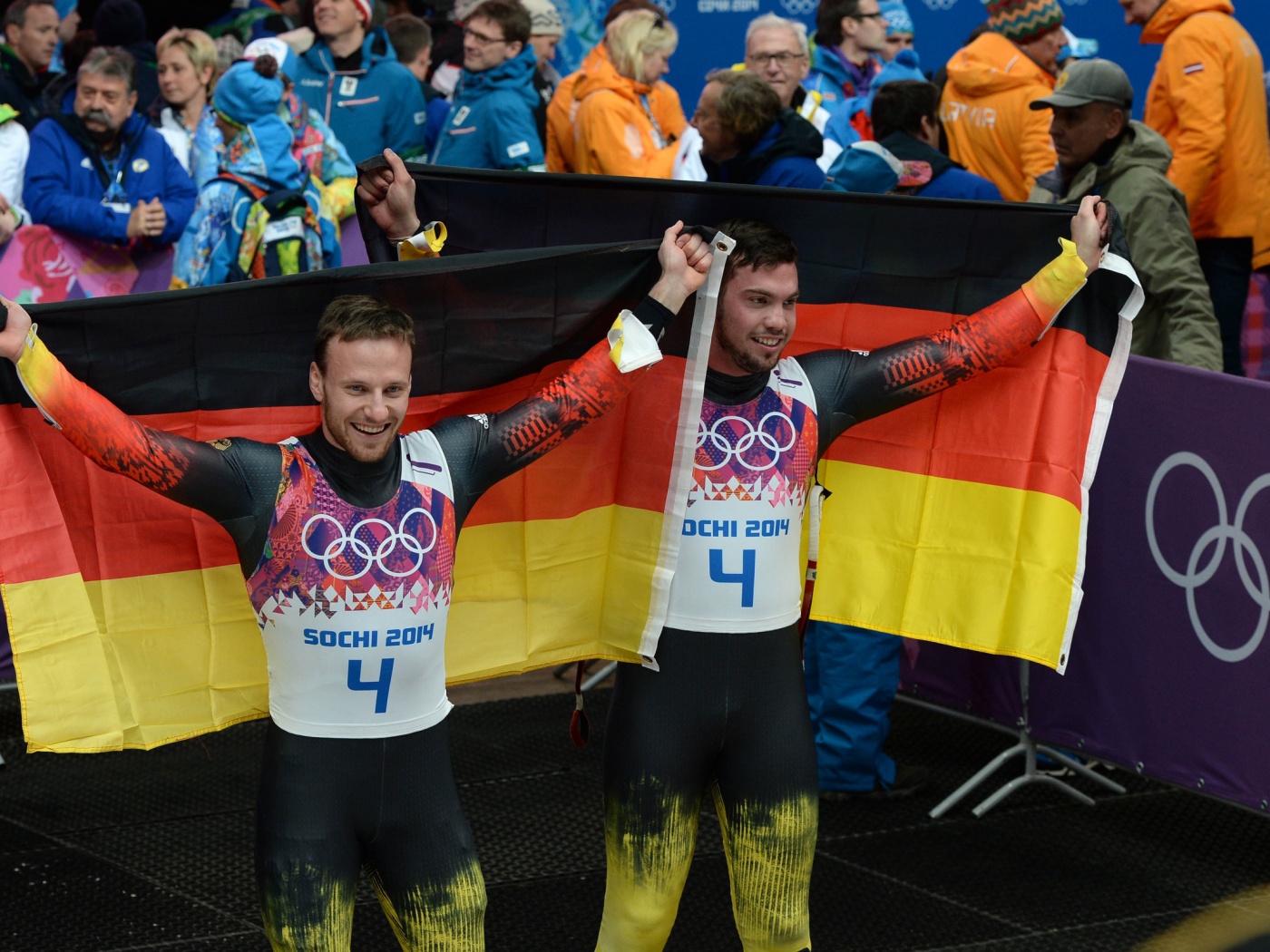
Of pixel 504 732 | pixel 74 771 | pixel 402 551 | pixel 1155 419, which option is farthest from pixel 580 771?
pixel 402 551

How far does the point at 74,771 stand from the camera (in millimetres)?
6160

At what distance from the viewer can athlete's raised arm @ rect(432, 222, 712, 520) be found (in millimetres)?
3646

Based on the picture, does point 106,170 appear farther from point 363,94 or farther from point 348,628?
point 348,628

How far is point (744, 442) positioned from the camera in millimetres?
3938

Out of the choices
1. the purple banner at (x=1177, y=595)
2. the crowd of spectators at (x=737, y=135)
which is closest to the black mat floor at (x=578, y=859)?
the purple banner at (x=1177, y=595)

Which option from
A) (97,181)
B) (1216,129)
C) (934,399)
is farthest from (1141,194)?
(97,181)

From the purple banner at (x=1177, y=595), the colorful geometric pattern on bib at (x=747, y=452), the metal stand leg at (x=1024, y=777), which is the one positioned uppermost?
the colorful geometric pattern on bib at (x=747, y=452)

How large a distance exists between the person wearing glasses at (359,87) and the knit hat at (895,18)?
9.79 ft

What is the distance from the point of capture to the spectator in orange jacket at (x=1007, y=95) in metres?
7.58

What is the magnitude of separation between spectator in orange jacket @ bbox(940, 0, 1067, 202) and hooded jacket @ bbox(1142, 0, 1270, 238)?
530mm

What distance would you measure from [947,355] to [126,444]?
6.71 ft

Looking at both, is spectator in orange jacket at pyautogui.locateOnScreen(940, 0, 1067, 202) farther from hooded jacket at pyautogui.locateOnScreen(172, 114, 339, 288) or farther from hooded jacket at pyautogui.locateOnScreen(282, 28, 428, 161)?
hooded jacket at pyautogui.locateOnScreen(172, 114, 339, 288)

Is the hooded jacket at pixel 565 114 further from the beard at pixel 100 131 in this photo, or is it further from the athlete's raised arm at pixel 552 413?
the athlete's raised arm at pixel 552 413

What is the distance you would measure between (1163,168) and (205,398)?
387 centimetres
